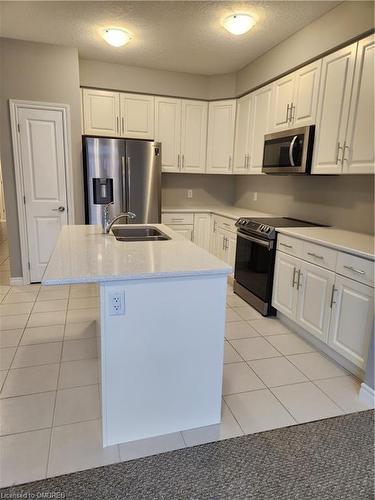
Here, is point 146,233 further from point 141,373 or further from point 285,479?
point 285,479

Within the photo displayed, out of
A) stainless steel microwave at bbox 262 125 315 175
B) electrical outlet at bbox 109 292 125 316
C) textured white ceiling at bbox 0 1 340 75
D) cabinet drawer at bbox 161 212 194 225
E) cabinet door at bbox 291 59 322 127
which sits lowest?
electrical outlet at bbox 109 292 125 316

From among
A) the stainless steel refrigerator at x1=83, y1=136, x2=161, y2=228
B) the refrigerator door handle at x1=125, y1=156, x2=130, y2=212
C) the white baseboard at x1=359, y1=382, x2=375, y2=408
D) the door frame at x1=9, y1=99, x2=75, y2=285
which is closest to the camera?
the white baseboard at x1=359, y1=382, x2=375, y2=408

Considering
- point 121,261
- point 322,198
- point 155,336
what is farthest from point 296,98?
point 155,336

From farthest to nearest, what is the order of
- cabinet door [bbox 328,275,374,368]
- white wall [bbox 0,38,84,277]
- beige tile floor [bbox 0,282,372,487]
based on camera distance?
white wall [bbox 0,38,84,277] → cabinet door [bbox 328,275,374,368] → beige tile floor [bbox 0,282,372,487]

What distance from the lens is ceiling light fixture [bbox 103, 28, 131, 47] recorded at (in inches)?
122

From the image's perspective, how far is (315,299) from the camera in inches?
102

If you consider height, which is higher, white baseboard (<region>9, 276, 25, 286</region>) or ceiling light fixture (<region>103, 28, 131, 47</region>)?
ceiling light fixture (<region>103, 28, 131, 47</region>)

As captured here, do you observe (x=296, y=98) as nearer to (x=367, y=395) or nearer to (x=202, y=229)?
(x=202, y=229)

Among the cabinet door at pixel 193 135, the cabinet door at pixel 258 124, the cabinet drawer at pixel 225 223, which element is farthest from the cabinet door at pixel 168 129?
the cabinet door at pixel 258 124

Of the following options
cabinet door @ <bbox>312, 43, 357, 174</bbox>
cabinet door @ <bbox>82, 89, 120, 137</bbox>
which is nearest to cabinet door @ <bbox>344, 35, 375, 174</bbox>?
cabinet door @ <bbox>312, 43, 357, 174</bbox>

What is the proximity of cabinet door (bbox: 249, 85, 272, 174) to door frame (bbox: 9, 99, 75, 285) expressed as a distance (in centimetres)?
221

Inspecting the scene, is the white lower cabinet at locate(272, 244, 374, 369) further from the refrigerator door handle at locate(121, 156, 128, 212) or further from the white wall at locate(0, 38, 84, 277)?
the white wall at locate(0, 38, 84, 277)

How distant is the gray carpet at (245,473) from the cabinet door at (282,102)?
2854 mm

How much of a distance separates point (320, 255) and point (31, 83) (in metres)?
3.50
